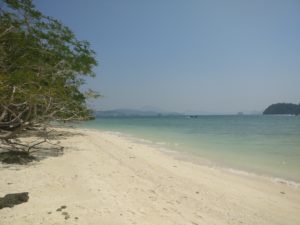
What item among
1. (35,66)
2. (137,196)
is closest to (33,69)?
(35,66)

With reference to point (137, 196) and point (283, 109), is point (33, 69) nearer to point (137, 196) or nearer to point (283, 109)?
point (137, 196)

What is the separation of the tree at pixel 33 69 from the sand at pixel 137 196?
176 cm

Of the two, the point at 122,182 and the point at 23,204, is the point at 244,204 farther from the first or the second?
the point at 23,204

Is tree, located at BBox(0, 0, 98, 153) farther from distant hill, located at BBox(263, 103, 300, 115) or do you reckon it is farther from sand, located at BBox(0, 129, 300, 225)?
distant hill, located at BBox(263, 103, 300, 115)

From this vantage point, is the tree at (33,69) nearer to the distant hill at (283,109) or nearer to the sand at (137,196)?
the sand at (137,196)

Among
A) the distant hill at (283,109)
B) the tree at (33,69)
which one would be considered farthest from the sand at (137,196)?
the distant hill at (283,109)

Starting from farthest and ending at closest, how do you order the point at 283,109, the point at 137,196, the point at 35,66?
the point at 283,109 < the point at 35,66 < the point at 137,196

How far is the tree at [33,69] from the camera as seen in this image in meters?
7.43

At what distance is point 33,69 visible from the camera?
944 centimetres

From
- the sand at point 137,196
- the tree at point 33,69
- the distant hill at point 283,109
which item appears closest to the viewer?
the sand at point 137,196

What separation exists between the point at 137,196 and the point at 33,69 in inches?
271

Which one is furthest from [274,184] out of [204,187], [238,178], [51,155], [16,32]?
[16,32]

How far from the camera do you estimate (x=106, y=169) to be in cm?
700

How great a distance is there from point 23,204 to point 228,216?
3.56 m
